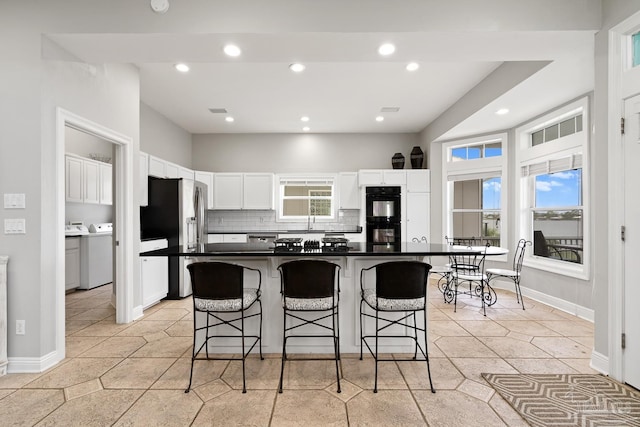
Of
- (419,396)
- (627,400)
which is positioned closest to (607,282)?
(627,400)

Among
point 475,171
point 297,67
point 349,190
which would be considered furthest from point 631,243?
point 349,190

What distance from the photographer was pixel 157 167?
4629 millimetres

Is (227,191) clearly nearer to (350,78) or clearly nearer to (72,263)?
(72,263)

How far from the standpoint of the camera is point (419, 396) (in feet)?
7.17

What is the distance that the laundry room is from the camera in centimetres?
520

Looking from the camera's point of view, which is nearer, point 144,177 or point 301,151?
point 144,177

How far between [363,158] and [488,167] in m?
2.46

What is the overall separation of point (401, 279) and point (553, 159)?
3716 millimetres

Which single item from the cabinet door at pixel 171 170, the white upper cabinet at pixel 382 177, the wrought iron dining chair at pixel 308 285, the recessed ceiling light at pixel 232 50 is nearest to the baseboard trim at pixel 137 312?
the cabinet door at pixel 171 170

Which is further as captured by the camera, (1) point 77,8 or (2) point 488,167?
(2) point 488,167

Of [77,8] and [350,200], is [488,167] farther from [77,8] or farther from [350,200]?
[77,8]

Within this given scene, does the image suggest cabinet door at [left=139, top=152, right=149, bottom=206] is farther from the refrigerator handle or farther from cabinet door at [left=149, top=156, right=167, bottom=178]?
the refrigerator handle

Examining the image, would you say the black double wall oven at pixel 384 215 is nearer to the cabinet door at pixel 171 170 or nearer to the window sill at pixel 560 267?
the window sill at pixel 560 267

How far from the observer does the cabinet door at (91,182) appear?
5.54 meters
